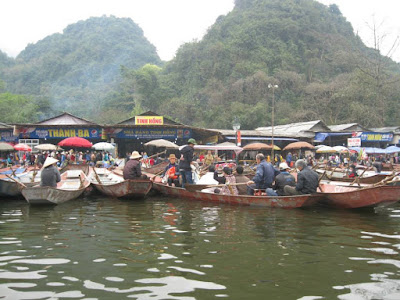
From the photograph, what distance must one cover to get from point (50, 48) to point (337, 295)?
74270mm

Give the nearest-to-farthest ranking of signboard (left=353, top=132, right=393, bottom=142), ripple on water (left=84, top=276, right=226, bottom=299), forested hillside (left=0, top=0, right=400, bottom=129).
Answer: ripple on water (left=84, top=276, right=226, bottom=299) → signboard (left=353, top=132, right=393, bottom=142) → forested hillside (left=0, top=0, right=400, bottom=129)

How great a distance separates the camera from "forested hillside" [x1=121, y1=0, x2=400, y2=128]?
34.9 metres

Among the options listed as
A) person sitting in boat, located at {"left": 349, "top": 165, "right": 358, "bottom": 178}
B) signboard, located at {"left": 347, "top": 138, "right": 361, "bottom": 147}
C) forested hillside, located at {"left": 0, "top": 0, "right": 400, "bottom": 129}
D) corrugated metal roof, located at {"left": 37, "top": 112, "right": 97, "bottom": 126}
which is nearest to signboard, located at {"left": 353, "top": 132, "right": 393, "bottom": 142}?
signboard, located at {"left": 347, "top": 138, "right": 361, "bottom": 147}

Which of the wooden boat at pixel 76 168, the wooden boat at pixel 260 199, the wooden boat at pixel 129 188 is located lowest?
the wooden boat at pixel 260 199

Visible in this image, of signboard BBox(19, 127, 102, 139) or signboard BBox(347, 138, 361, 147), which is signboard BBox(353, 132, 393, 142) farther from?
signboard BBox(19, 127, 102, 139)

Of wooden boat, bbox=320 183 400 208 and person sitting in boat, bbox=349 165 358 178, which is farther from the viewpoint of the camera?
person sitting in boat, bbox=349 165 358 178

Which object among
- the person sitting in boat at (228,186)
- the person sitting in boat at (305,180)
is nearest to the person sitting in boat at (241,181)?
the person sitting in boat at (228,186)

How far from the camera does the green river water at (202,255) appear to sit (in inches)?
134

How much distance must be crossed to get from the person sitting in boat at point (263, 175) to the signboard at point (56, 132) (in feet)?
52.4

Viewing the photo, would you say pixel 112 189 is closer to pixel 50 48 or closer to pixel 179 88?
pixel 179 88

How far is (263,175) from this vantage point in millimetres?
8594

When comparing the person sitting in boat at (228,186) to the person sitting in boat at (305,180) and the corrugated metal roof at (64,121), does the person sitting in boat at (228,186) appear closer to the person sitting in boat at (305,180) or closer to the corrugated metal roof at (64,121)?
the person sitting in boat at (305,180)

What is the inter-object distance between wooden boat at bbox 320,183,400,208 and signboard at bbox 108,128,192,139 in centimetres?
1584

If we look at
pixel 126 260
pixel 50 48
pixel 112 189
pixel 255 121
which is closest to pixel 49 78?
pixel 50 48
